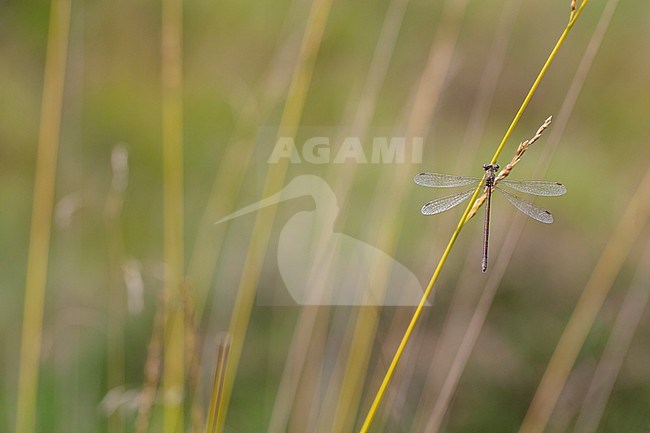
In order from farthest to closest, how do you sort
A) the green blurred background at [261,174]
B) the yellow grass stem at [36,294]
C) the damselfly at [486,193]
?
1. the green blurred background at [261,174]
2. the yellow grass stem at [36,294]
3. the damselfly at [486,193]

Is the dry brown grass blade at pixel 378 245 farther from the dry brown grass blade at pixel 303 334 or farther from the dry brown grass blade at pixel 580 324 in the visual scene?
the dry brown grass blade at pixel 580 324

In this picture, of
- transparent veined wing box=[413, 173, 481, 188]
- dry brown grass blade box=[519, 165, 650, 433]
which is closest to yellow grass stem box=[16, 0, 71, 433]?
transparent veined wing box=[413, 173, 481, 188]

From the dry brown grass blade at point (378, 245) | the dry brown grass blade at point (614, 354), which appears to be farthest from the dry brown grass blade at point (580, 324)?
the dry brown grass blade at point (378, 245)

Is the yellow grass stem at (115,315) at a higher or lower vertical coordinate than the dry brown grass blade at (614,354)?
lower

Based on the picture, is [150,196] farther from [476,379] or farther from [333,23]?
[476,379]

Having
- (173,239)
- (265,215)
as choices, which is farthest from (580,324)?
(173,239)

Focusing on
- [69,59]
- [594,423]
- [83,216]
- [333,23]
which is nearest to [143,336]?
[83,216]
